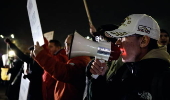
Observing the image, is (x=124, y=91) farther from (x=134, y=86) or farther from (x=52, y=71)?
(x=52, y=71)

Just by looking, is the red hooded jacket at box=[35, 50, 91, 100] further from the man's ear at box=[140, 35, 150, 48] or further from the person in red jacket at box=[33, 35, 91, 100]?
the man's ear at box=[140, 35, 150, 48]

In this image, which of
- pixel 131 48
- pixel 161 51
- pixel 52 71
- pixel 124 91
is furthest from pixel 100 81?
pixel 52 71

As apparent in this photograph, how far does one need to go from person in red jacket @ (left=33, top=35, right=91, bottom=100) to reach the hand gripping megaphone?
71cm

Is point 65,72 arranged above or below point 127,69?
below

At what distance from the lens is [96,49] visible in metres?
1.70

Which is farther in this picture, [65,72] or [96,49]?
[65,72]

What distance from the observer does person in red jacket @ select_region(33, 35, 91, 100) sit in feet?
7.97

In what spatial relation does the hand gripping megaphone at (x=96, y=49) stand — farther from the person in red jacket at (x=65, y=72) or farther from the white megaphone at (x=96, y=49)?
the person in red jacket at (x=65, y=72)

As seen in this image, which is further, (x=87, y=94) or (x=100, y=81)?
(x=87, y=94)

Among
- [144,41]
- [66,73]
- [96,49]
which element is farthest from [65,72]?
[144,41]

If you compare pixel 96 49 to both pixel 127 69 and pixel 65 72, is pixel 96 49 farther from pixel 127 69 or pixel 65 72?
pixel 65 72

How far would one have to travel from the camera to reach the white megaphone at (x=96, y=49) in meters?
1.67

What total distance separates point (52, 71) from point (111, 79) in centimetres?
90

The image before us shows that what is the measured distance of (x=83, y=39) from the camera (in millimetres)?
1815
